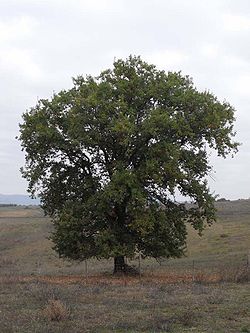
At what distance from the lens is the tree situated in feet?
100

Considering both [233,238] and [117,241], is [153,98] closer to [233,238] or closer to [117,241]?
[117,241]

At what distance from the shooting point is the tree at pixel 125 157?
30.6m

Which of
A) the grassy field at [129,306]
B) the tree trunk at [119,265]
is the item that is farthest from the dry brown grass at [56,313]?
the tree trunk at [119,265]

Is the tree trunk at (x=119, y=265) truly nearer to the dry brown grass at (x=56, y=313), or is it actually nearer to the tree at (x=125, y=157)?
the tree at (x=125, y=157)

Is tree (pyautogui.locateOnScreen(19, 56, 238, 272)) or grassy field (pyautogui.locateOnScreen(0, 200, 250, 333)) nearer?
grassy field (pyautogui.locateOnScreen(0, 200, 250, 333))

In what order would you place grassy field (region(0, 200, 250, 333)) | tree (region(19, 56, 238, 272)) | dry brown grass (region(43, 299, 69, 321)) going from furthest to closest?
tree (region(19, 56, 238, 272)) < dry brown grass (region(43, 299, 69, 321)) < grassy field (region(0, 200, 250, 333))

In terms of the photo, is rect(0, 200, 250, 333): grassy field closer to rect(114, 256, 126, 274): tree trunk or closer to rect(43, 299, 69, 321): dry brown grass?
rect(43, 299, 69, 321): dry brown grass

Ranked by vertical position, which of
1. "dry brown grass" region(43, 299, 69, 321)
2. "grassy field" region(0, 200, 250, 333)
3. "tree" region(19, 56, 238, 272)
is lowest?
"grassy field" region(0, 200, 250, 333)

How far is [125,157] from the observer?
32.5m

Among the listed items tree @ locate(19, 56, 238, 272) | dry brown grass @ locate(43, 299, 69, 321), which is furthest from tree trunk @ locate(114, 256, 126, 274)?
dry brown grass @ locate(43, 299, 69, 321)

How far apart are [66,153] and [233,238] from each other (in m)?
31.6

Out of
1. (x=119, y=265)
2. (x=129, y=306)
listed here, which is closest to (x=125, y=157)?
(x=119, y=265)

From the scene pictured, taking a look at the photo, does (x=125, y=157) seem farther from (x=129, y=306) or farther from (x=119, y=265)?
(x=129, y=306)

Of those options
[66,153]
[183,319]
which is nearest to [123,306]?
[183,319]
